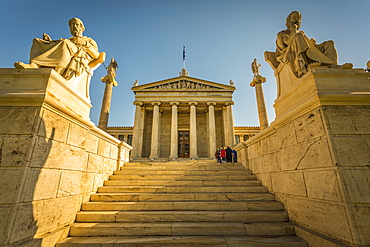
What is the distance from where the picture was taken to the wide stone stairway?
3.01 metres

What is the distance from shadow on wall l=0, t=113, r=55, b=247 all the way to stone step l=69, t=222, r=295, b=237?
0.77 m

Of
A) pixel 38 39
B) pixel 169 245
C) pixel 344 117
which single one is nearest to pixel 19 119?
pixel 38 39

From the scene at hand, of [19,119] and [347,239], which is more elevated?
Answer: [19,119]

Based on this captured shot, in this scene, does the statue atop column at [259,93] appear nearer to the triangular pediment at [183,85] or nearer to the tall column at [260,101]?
the tall column at [260,101]

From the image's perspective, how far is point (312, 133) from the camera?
2994 millimetres

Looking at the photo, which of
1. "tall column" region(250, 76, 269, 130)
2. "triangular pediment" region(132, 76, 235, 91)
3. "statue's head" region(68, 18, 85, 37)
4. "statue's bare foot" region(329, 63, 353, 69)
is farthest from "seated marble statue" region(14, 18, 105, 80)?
"triangular pediment" region(132, 76, 235, 91)

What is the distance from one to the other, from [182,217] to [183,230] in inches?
15.3

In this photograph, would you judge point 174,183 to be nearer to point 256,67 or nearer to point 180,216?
point 180,216

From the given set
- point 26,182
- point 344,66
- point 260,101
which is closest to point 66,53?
point 26,182

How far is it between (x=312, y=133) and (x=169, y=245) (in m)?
3.26

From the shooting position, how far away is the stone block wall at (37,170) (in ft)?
7.95

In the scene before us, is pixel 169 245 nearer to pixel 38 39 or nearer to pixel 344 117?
pixel 344 117

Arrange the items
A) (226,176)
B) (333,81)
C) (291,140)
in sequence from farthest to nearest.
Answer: (226,176), (291,140), (333,81)

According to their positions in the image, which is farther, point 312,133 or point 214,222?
point 214,222
